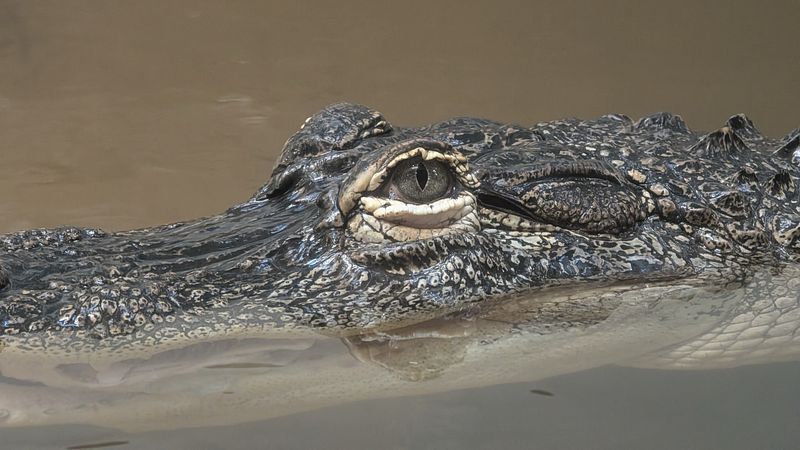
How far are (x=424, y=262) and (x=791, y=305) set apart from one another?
1.35 meters

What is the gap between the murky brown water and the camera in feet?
17.3

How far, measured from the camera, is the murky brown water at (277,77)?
207 inches

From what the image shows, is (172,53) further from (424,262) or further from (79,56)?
(424,262)

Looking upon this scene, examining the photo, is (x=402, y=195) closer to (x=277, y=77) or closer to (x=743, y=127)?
(x=743, y=127)

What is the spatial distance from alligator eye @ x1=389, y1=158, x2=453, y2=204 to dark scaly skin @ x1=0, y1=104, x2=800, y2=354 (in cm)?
8

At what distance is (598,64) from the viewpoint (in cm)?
678

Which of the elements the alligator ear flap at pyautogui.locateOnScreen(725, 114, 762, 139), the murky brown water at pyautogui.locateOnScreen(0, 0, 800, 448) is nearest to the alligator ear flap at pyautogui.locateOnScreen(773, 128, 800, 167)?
the alligator ear flap at pyautogui.locateOnScreen(725, 114, 762, 139)

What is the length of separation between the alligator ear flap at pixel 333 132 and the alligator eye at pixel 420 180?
0.62 m

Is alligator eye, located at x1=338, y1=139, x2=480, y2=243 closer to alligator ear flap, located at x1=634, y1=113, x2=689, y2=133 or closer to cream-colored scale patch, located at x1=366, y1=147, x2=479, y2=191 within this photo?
cream-colored scale patch, located at x1=366, y1=147, x2=479, y2=191

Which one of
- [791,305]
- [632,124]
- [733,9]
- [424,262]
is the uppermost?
[733,9]

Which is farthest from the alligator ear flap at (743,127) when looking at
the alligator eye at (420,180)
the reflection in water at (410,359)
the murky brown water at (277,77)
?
the murky brown water at (277,77)

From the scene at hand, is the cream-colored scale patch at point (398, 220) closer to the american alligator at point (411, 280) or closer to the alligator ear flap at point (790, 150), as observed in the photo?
the american alligator at point (411, 280)

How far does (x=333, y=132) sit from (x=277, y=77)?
10.3ft

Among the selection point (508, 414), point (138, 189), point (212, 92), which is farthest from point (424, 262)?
point (212, 92)
